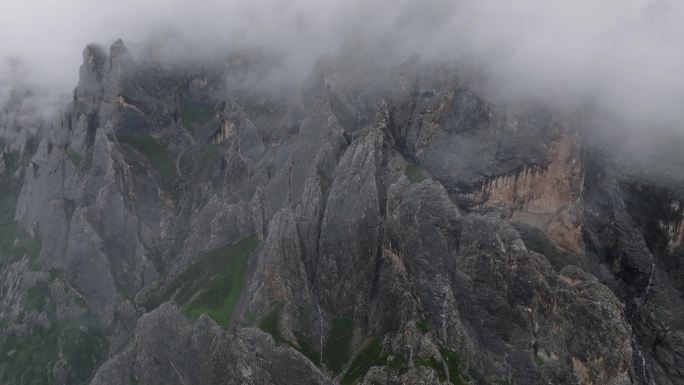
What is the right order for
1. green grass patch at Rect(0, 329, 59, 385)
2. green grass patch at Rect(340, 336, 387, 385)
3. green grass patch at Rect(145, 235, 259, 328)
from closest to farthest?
green grass patch at Rect(340, 336, 387, 385), green grass patch at Rect(145, 235, 259, 328), green grass patch at Rect(0, 329, 59, 385)

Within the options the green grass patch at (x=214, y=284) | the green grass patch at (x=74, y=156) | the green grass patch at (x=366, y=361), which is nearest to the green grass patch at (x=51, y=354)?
the green grass patch at (x=214, y=284)

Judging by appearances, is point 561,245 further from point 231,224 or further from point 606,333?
point 231,224

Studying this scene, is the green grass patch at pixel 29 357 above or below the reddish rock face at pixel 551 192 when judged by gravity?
below

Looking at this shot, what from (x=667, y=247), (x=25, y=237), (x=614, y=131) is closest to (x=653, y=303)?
(x=667, y=247)

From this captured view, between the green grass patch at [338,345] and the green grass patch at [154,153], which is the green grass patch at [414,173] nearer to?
the green grass patch at [338,345]

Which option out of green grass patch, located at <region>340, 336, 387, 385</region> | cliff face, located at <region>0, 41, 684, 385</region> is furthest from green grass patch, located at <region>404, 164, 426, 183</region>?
green grass patch, located at <region>340, 336, 387, 385</region>

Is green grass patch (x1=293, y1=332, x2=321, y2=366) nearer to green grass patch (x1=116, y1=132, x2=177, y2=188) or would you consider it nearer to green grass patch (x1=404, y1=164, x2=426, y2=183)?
green grass patch (x1=404, y1=164, x2=426, y2=183)

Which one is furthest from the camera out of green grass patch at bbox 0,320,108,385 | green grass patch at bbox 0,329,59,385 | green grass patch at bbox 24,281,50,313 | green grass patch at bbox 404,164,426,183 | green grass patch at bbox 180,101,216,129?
green grass patch at bbox 180,101,216,129
